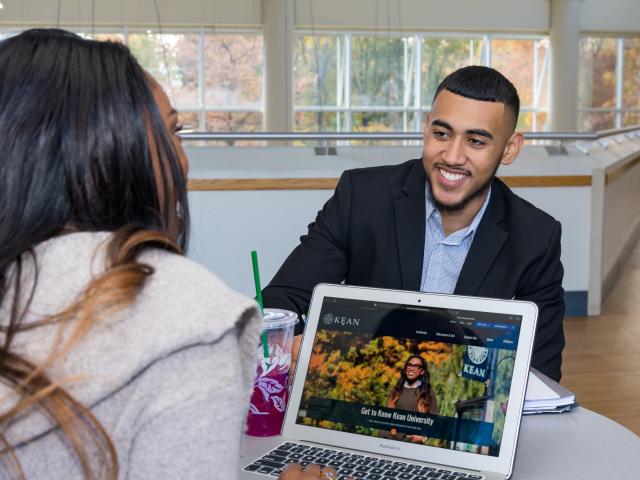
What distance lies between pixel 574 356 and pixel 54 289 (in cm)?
386

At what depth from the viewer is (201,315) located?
2.49 feet

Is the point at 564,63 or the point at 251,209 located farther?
the point at 564,63

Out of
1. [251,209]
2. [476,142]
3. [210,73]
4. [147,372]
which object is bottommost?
[251,209]

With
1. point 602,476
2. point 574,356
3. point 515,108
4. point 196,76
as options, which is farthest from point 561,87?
point 602,476

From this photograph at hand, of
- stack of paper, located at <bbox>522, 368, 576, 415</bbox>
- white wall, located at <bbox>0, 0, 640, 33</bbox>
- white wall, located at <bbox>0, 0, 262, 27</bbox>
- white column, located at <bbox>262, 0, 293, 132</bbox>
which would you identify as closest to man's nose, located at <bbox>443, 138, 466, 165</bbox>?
stack of paper, located at <bbox>522, 368, 576, 415</bbox>

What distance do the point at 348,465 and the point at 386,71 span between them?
13128 millimetres

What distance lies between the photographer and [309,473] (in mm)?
1115

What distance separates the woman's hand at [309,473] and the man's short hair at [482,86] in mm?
1179

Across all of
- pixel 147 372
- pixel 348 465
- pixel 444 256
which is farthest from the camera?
pixel 444 256

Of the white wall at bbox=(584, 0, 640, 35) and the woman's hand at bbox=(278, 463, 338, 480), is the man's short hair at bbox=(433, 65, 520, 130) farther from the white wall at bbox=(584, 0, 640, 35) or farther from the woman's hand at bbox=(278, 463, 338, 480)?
the white wall at bbox=(584, 0, 640, 35)

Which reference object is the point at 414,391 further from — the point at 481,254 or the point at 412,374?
the point at 481,254

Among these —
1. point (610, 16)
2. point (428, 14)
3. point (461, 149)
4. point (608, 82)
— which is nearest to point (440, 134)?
point (461, 149)

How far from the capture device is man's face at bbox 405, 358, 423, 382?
132 cm

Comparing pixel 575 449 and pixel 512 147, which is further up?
pixel 512 147
